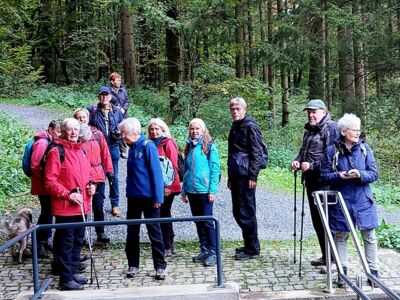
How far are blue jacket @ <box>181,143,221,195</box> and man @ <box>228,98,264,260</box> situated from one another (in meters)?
0.24

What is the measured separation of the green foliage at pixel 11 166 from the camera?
34.1 ft

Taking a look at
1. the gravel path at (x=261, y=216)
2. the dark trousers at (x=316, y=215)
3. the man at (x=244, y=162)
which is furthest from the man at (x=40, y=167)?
the dark trousers at (x=316, y=215)

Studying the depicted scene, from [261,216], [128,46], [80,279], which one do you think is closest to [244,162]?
[80,279]

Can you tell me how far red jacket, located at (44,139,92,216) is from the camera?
5539 millimetres

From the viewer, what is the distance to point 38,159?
6402 mm

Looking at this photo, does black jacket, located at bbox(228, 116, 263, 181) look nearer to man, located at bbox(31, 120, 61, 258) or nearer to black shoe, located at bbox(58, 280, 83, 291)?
man, located at bbox(31, 120, 61, 258)

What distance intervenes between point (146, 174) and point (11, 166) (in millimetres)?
6698

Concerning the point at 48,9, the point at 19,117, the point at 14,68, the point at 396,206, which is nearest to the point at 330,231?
the point at 396,206

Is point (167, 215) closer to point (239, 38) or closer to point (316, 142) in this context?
point (316, 142)

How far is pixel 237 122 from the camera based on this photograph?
21.9 ft

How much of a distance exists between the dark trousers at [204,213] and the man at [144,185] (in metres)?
0.74

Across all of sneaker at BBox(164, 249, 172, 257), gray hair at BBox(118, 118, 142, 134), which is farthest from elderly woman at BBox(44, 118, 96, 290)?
sneaker at BBox(164, 249, 172, 257)

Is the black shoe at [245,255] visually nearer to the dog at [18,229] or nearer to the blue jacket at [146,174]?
the blue jacket at [146,174]

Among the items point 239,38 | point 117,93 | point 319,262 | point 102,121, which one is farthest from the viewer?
point 239,38
